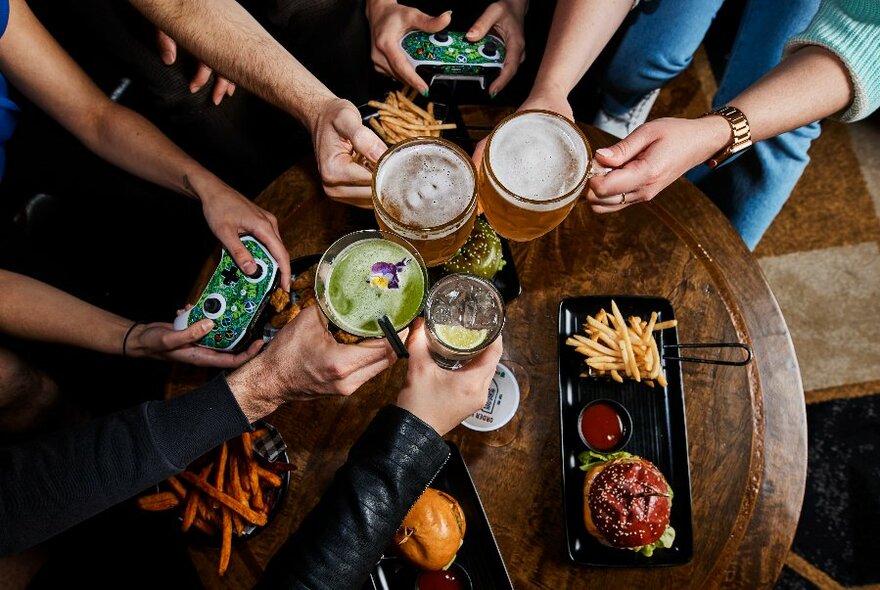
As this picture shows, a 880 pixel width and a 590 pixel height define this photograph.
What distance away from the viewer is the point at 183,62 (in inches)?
103

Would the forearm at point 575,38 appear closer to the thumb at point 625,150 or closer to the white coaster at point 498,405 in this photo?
the thumb at point 625,150

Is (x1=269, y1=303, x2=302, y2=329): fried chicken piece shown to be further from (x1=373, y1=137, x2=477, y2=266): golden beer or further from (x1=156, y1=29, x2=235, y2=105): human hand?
(x1=156, y1=29, x2=235, y2=105): human hand

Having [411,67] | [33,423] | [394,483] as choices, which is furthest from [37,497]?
[411,67]

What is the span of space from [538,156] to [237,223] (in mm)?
1176

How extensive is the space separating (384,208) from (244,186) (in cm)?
184

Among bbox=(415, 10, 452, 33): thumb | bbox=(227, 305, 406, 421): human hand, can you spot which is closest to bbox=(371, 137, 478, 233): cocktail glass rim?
bbox=(227, 305, 406, 421): human hand

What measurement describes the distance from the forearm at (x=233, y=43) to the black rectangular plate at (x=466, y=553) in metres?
1.43

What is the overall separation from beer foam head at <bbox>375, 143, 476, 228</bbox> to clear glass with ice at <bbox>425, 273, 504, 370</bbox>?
0.24 metres

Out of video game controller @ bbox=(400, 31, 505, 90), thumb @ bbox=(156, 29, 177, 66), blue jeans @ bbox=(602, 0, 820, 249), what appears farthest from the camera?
blue jeans @ bbox=(602, 0, 820, 249)

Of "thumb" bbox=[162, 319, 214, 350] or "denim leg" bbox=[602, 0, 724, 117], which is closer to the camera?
"thumb" bbox=[162, 319, 214, 350]

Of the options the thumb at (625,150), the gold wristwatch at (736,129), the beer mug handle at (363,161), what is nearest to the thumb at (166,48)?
the beer mug handle at (363,161)

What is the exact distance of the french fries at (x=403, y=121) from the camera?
2.16m

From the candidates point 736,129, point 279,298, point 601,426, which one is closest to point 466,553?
point 601,426

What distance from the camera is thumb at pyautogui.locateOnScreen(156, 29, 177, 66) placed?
2.50 metres
